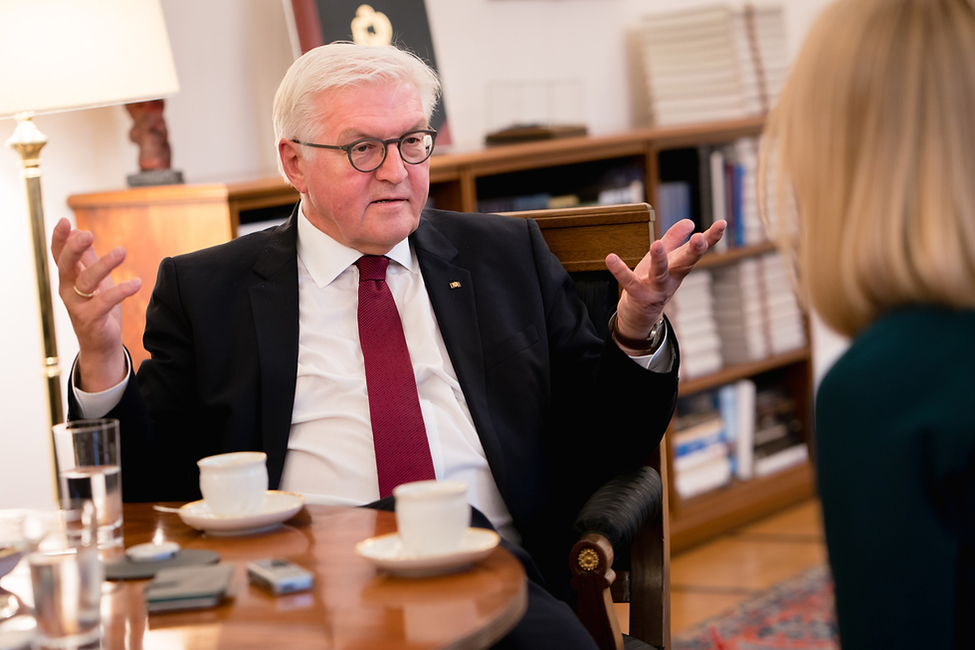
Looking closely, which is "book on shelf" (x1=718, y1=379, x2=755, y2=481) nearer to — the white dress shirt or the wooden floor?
the wooden floor

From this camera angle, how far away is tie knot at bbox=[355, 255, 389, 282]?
1903 mm

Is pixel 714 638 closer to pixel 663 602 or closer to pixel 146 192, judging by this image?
pixel 663 602

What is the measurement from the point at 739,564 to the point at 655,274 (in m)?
2.18

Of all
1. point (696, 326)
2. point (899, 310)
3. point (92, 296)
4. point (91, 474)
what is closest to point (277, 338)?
point (92, 296)

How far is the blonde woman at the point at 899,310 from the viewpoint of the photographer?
0.86 metres

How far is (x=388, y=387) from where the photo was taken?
5.89 ft

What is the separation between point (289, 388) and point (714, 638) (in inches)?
63.9

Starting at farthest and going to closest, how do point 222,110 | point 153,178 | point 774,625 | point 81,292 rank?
point 774,625, point 222,110, point 153,178, point 81,292

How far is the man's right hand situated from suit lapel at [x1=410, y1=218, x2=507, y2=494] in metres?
0.56

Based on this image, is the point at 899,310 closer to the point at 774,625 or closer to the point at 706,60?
the point at 774,625

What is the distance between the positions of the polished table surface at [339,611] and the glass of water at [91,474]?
10 cm

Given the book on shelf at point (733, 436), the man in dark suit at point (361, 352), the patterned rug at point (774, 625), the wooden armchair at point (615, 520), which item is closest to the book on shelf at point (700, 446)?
the book on shelf at point (733, 436)

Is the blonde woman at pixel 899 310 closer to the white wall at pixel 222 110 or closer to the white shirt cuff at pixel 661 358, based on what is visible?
the white shirt cuff at pixel 661 358

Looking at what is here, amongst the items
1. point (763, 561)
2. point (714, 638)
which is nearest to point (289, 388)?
point (714, 638)
